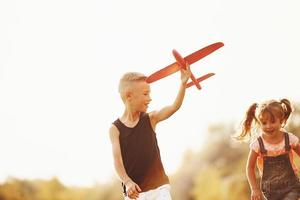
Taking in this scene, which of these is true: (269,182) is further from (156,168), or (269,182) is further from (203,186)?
(203,186)

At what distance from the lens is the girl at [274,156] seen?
5.96 m

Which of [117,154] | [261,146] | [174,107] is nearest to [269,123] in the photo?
[261,146]

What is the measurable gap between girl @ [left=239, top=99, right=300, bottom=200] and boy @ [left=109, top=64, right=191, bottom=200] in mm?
1073

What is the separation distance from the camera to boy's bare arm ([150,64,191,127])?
207 inches

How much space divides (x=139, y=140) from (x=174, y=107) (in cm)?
51

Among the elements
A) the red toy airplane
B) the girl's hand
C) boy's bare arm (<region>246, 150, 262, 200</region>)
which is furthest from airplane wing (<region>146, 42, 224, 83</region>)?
the girl's hand

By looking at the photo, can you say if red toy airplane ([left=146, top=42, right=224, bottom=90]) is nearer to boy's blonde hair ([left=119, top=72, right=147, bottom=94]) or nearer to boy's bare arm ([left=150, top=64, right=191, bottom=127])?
boy's bare arm ([left=150, top=64, right=191, bottom=127])

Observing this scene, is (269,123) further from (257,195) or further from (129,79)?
(129,79)

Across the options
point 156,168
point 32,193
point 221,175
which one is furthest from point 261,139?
point 32,193

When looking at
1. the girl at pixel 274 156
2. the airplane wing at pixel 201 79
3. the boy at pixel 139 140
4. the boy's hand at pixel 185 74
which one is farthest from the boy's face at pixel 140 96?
the girl at pixel 274 156

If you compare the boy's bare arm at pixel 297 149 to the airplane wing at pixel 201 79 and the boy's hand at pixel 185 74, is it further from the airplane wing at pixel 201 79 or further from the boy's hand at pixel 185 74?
the boy's hand at pixel 185 74

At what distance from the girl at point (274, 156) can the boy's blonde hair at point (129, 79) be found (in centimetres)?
134

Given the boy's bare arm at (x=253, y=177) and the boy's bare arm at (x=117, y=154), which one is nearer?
the boy's bare arm at (x=117, y=154)

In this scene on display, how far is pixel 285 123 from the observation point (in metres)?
6.19
